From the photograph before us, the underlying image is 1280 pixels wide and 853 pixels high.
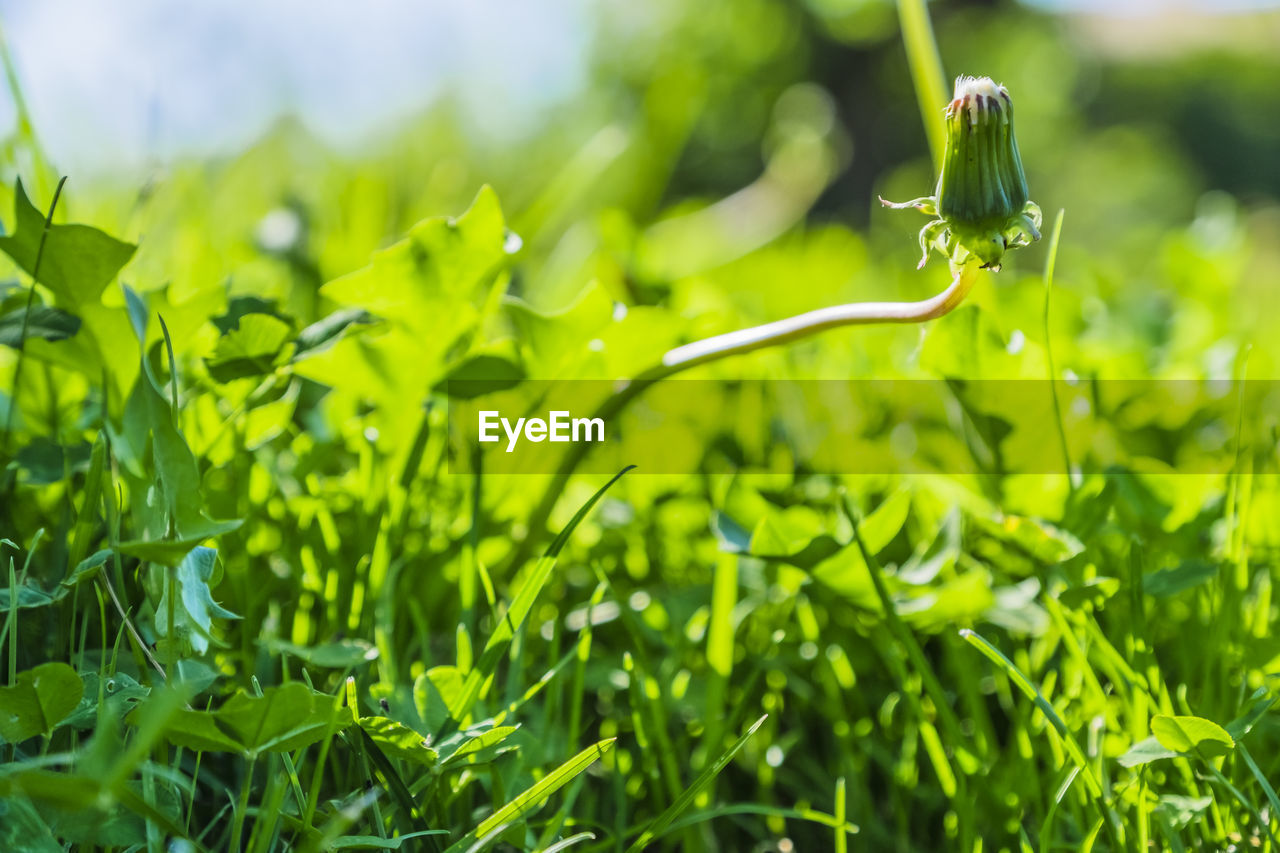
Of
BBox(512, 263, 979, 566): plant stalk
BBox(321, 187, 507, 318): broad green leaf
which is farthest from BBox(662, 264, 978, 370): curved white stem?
BBox(321, 187, 507, 318): broad green leaf

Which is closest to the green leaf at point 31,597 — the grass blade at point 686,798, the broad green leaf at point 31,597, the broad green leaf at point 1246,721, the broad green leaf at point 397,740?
the broad green leaf at point 31,597

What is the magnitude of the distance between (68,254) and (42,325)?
40mm

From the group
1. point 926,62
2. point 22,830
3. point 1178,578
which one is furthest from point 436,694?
point 926,62

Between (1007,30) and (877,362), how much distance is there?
6.77 m

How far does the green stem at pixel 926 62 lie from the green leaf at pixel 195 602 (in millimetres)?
475

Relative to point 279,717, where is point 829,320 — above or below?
above

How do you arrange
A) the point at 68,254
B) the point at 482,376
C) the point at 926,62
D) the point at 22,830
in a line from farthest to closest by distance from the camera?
the point at 926,62
the point at 482,376
the point at 68,254
the point at 22,830

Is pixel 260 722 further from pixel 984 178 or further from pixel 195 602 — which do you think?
pixel 984 178

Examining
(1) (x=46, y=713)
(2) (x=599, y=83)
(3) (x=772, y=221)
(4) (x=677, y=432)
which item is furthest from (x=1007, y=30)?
(1) (x=46, y=713)

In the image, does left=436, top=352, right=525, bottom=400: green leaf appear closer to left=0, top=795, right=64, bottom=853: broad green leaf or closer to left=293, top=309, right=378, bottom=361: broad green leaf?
left=293, top=309, right=378, bottom=361: broad green leaf

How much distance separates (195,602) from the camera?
34 centimetres

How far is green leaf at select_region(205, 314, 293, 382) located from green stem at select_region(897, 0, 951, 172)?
405mm

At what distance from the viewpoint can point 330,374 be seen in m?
0.51

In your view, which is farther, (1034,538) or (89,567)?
(1034,538)
